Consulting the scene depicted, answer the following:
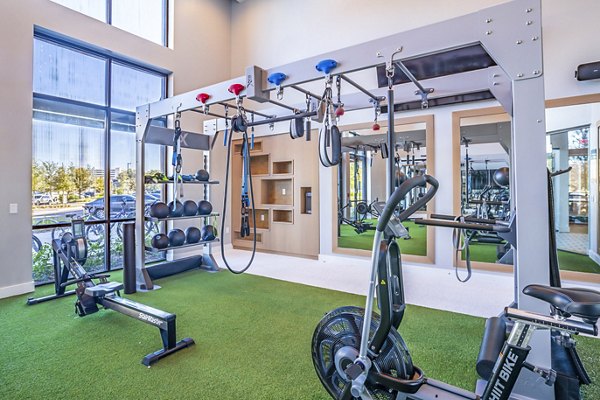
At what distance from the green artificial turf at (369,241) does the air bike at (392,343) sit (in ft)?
10.6

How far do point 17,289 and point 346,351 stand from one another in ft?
14.8

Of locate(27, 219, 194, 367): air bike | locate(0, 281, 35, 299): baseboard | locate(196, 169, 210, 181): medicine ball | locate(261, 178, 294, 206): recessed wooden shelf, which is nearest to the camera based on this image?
locate(27, 219, 194, 367): air bike

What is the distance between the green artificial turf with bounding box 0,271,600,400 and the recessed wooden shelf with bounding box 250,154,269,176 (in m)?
3.62

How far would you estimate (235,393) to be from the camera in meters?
2.11

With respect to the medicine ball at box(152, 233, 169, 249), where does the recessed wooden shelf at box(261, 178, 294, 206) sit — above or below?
above

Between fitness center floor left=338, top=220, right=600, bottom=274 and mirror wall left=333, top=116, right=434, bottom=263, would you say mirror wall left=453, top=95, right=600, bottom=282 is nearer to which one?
fitness center floor left=338, top=220, right=600, bottom=274

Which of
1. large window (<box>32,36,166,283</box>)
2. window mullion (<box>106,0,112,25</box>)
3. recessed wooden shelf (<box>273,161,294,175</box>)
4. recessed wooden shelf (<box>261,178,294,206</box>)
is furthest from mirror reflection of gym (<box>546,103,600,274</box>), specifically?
window mullion (<box>106,0,112,25</box>)

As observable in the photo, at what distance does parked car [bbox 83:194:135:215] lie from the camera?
525 centimetres

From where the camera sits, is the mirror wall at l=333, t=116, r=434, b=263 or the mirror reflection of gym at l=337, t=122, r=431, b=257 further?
the mirror reflection of gym at l=337, t=122, r=431, b=257

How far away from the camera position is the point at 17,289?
418cm

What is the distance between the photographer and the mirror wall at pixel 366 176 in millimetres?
5293

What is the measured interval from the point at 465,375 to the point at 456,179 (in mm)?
3243

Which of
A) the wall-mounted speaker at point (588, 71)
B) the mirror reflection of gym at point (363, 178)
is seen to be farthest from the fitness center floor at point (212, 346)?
the wall-mounted speaker at point (588, 71)

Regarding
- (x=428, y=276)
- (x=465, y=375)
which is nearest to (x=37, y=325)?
(x=465, y=375)
